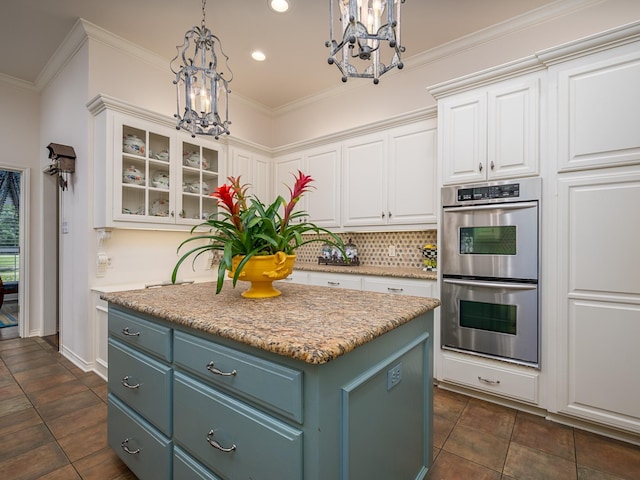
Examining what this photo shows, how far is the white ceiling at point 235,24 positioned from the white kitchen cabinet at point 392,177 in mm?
873

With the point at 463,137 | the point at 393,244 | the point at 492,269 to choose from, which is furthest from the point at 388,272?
the point at 463,137

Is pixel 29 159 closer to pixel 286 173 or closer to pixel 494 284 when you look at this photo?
pixel 286 173

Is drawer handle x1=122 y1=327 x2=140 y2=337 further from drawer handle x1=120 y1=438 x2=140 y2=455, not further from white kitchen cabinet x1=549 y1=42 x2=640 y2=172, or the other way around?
Result: white kitchen cabinet x1=549 y1=42 x2=640 y2=172

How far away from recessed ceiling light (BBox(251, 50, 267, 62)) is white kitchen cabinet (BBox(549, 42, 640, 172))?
2622 millimetres

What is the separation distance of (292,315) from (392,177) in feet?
7.80

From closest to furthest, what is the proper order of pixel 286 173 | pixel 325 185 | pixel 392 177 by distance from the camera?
pixel 392 177 → pixel 325 185 → pixel 286 173

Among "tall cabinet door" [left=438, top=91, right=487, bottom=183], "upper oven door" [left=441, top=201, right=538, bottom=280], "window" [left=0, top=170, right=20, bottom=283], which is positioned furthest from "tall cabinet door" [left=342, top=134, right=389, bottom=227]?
"window" [left=0, top=170, right=20, bottom=283]

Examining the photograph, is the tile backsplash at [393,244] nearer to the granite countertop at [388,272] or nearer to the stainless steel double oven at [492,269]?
the granite countertop at [388,272]

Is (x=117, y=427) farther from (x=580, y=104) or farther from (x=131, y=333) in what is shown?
(x=580, y=104)

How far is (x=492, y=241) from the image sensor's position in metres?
2.33

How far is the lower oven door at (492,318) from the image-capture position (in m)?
2.19

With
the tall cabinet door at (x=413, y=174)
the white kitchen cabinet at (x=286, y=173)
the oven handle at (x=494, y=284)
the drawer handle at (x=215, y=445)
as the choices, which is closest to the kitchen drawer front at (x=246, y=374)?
the drawer handle at (x=215, y=445)

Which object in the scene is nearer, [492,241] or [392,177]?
[492,241]

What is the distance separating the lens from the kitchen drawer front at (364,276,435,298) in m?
2.70
